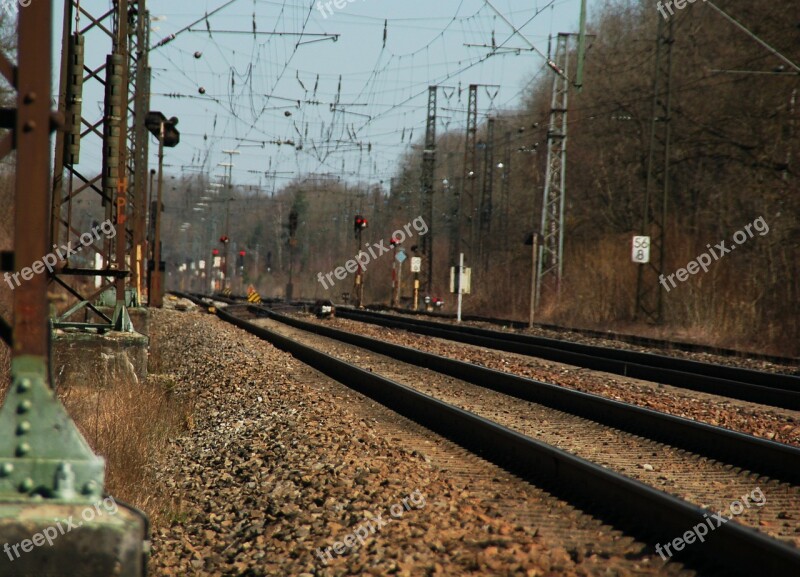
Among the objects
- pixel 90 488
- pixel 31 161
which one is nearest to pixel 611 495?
pixel 90 488

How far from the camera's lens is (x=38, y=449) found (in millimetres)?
3871

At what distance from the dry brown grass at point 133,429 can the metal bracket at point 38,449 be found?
9.43ft

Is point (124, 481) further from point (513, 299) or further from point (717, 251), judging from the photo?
point (513, 299)

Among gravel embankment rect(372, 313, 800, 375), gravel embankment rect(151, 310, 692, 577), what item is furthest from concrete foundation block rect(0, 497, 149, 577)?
gravel embankment rect(372, 313, 800, 375)

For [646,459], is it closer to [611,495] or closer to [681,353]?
[611,495]

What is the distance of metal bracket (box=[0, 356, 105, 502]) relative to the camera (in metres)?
3.84

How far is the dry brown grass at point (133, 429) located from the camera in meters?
7.08

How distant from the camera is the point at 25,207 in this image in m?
3.83

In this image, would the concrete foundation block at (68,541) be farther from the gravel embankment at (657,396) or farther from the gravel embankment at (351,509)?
the gravel embankment at (657,396)

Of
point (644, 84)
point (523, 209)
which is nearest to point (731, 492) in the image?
point (644, 84)

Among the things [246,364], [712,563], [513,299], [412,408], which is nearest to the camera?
[712,563]

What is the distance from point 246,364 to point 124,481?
9.13 meters

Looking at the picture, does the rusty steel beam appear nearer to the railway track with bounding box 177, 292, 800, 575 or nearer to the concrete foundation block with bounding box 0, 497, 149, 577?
the concrete foundation block with bounding box 0, 497, 149, 577

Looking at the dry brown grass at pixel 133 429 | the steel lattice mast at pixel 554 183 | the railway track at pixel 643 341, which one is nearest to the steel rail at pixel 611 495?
the dry brown grass at pixel 133 429
